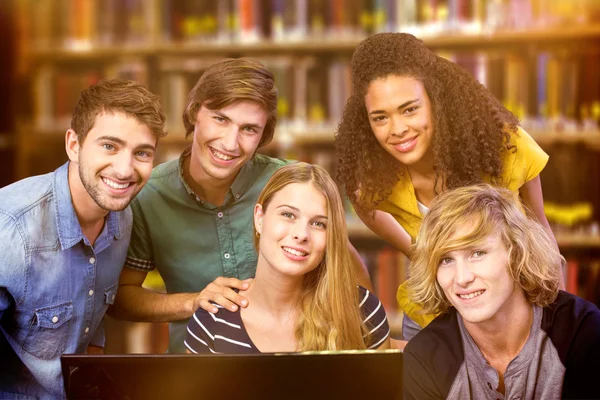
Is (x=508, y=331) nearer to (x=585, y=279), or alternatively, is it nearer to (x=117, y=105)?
(x=117, y=105)

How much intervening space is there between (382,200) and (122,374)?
86 centimetres

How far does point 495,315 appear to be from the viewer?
143cm

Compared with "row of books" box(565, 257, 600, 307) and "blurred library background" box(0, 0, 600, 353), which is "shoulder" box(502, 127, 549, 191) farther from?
"row of books" box(565, 257, 600, 307)

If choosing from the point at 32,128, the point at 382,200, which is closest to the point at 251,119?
the point at 382,200

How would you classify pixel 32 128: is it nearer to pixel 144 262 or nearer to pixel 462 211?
pixel 144 262

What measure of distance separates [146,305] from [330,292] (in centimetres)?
52

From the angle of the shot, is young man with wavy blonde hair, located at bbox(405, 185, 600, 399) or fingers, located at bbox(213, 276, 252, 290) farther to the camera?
fingers, located at bbox(213, 276, 252, 290)

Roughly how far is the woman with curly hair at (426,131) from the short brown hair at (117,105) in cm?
48

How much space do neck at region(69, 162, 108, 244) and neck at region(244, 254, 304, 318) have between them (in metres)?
0.38

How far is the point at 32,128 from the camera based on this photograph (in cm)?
320

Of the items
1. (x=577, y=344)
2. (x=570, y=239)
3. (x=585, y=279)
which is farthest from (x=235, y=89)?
(x=585, y=279)

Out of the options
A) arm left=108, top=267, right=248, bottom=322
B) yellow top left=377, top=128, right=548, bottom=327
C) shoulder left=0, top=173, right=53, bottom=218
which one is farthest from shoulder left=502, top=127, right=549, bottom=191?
shoulder left=0, top=173, right=53, bottom=218

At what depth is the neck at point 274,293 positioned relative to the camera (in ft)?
5.08

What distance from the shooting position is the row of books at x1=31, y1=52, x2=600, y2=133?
109 inches
